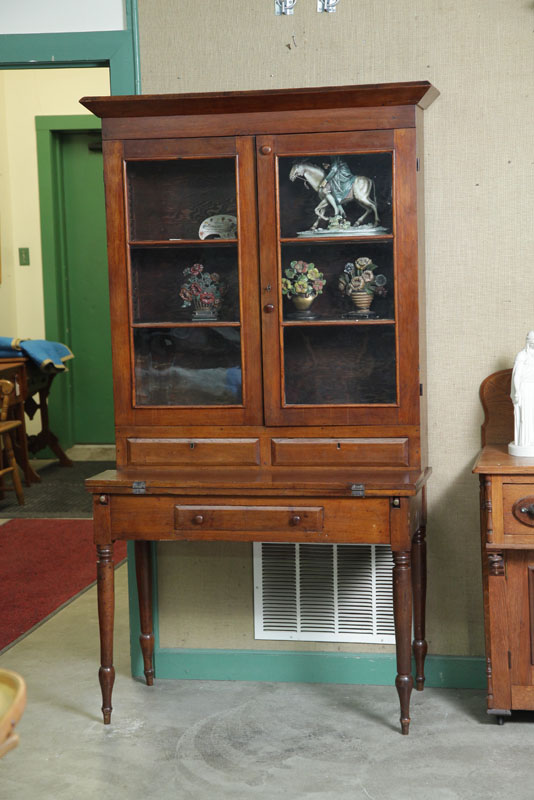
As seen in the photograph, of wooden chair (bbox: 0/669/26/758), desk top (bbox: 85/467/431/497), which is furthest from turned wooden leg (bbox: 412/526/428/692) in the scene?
wooden chair (bbox: 0/669/26/758)

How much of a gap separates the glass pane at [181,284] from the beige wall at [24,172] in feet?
15.7

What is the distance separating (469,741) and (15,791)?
1400 millimetres

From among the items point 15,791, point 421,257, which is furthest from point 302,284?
point 15,791

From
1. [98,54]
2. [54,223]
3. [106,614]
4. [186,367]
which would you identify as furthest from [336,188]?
[54,223]

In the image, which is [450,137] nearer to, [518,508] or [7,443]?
[518,508]

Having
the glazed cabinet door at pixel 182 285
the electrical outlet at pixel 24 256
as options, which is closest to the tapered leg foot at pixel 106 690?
the glazed cabinet door at pixel 182 285

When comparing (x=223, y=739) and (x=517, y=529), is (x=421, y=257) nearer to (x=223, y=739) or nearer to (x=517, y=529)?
(x=517, y=529)

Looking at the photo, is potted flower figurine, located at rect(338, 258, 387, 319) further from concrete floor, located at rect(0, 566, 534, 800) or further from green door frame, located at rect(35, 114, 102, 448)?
green door frame, located at rect(35, 114, 102, 448)

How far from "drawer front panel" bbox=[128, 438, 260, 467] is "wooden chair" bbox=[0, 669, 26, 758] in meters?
1.79

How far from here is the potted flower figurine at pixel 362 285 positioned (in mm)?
3355

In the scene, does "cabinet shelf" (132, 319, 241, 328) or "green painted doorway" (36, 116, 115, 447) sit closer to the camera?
"cabinet shelf" (132, 319, 241, 328)

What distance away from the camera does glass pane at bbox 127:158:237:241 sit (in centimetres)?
342

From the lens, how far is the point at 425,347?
3561mm

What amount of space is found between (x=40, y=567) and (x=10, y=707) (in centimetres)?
398
